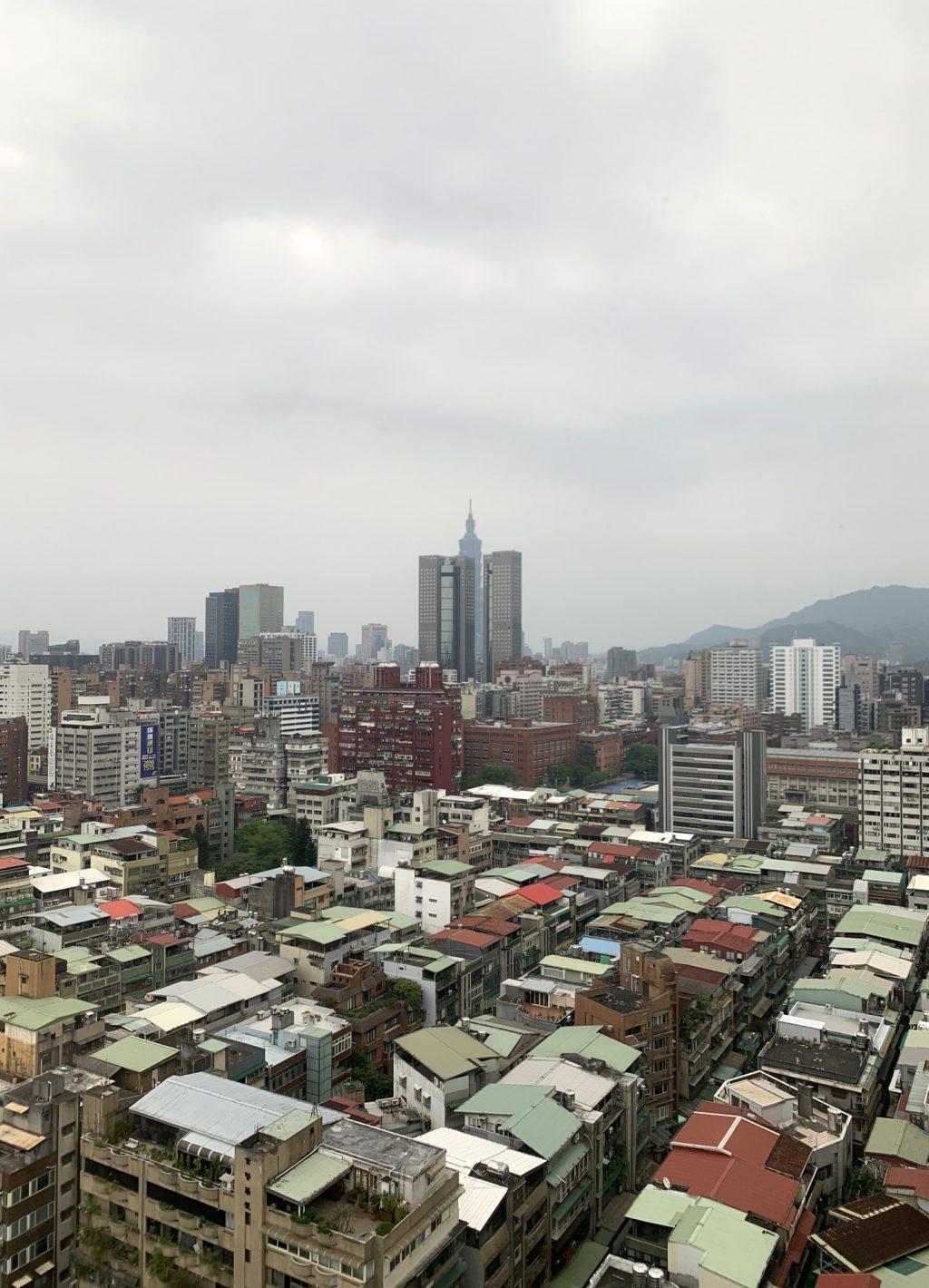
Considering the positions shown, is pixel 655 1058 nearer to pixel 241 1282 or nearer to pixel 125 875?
pixel 241 1282

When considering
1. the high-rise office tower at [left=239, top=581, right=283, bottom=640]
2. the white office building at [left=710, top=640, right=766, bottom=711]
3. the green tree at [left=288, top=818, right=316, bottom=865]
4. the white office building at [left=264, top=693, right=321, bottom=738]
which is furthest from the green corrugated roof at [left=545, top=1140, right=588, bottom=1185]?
the high-rise office tower at [left=239, top=581, right=283, bottom=640]

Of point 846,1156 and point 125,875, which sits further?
point 125,875

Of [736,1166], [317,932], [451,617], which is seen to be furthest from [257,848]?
[451,617]

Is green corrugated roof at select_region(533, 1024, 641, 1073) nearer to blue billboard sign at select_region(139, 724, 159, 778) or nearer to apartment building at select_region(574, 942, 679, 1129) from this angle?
apartment building at select_region(574, 942, 679, 1129)

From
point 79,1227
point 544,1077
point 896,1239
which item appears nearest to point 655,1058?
point 544,1077

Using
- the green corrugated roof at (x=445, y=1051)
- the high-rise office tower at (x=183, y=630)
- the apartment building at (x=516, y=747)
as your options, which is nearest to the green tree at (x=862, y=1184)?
the green corrugated roof at (x=445, y=1051)

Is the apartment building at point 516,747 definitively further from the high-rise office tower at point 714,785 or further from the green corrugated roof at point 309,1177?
the green corrugated roof at point 309,1177
